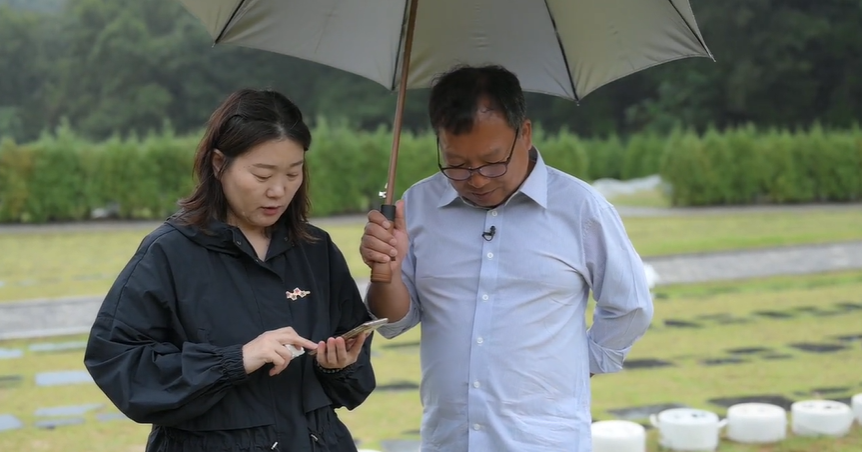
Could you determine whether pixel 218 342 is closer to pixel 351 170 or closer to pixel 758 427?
pixel 758 427

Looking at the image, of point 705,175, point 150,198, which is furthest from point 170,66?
point 705,175

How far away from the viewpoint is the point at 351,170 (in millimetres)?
20234

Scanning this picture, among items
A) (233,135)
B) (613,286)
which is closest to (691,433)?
(613,286)

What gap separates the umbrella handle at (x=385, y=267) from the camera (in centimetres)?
221

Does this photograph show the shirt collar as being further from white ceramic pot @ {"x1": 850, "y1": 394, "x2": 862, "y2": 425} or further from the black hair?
white ceramic pot @ {"x1": 850, "y1": 394, "x2": 862, "y2": 425}

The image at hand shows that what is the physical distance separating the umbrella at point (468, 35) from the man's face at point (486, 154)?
0.19 meters

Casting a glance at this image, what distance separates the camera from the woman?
1919 mm

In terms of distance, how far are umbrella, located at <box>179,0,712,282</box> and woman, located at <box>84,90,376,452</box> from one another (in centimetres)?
38

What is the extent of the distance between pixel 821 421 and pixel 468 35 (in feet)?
10.1

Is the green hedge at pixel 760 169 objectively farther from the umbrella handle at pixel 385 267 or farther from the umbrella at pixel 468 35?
the umbrella handle at pixel 385 267

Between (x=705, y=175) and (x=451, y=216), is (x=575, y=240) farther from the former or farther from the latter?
(x=705, y=175)

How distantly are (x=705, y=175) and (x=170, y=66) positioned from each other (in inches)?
1066

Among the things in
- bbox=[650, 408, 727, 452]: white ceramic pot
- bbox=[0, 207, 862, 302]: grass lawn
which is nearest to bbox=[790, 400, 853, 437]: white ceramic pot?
bbox=[650, 408, 727, 452]: white ceramic pot

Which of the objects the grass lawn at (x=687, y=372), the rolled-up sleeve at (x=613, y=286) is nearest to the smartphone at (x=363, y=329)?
the rolled-up sleeve at (x=613, y=286)
